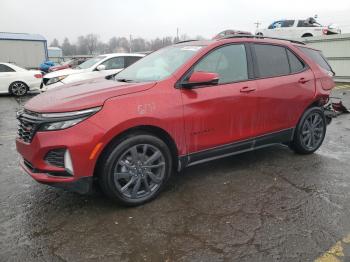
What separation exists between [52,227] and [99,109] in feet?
3.91

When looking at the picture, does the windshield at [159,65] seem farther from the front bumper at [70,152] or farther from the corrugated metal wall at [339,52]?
the corrugated metal wall at [339,52]

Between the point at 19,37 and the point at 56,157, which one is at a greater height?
the point at 19,37

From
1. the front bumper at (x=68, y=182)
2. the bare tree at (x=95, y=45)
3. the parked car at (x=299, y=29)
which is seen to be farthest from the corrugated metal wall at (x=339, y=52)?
the bare tree at (x=95, y=45)

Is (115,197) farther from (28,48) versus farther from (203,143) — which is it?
(28,48)

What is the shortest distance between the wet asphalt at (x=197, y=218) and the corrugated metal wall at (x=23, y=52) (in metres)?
28.1

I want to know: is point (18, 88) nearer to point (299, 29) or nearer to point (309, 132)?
point (309, 132)

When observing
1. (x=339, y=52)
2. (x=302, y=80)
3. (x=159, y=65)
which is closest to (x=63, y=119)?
(x=159, y=65)

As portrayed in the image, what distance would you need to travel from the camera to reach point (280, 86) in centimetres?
458

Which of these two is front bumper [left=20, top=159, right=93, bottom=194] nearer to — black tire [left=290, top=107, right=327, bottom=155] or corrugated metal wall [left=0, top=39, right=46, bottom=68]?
black tire [left=290, top=107, right=327, bottom=155]

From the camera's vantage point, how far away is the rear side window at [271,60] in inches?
177

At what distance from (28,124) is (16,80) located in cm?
1119

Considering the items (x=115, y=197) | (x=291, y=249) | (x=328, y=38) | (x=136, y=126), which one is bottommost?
(x=291, y=249)

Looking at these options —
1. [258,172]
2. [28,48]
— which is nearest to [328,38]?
[258,172]

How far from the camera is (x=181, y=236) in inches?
120
